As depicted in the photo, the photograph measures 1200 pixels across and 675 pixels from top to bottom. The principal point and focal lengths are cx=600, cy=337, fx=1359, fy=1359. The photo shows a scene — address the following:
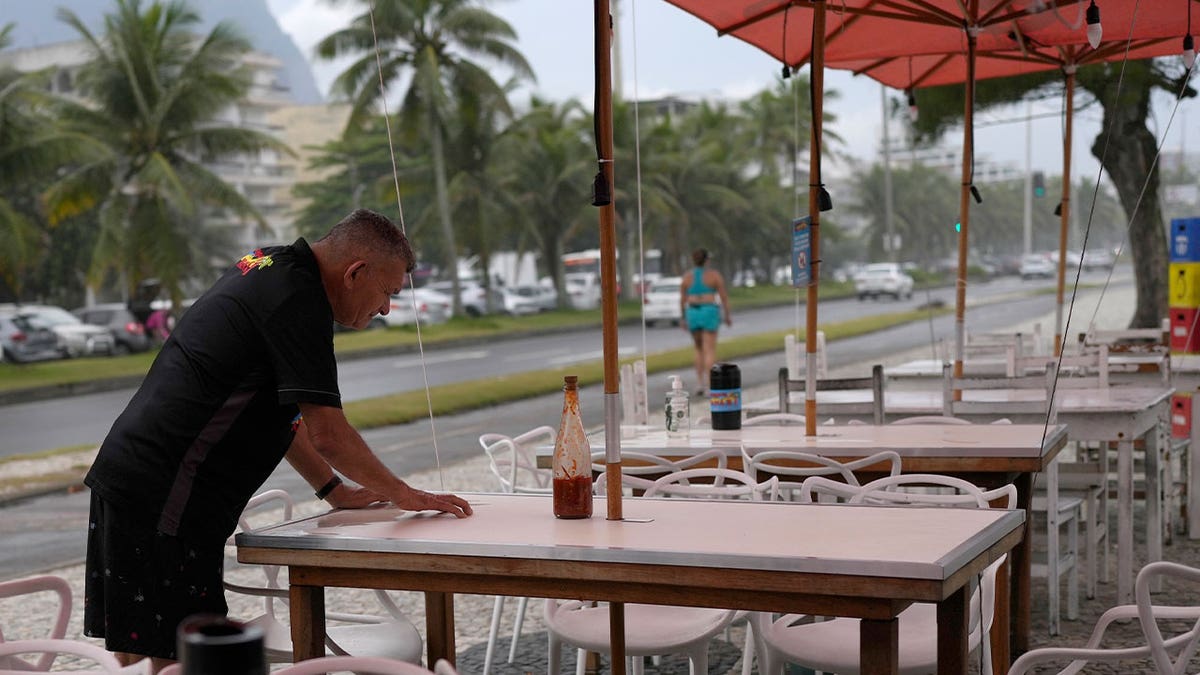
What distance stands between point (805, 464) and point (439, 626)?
1936 millimetres

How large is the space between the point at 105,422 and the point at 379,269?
53.2ft

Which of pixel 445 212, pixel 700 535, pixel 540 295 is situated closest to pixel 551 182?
pixel 540 295

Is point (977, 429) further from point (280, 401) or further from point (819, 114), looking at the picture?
point (280, 401)

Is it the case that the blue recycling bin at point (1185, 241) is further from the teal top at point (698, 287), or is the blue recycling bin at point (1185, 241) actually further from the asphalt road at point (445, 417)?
the teal top at point (698, 287)

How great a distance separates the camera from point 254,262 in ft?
10.9

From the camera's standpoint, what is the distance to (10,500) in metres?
11.2

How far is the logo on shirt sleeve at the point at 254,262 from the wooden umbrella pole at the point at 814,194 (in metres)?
2.76

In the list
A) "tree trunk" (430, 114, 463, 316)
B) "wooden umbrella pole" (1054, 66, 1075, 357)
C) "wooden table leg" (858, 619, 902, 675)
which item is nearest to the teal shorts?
"wooden umbrella pole" (1054, 66, 1075, 357)

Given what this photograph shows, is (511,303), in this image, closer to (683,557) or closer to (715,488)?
(715,488)

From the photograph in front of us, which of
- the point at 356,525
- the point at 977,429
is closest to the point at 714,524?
the point at 356,525

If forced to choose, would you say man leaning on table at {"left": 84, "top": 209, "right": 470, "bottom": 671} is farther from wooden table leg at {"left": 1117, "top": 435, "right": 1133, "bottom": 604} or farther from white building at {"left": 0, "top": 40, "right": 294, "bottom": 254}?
white building at {"left": 0, "top": 40, "right": 294, "bottom": 254}

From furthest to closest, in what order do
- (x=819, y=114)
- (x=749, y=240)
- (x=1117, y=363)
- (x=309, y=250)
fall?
(x=749, y=240) → (x=1117, y=363) → (x=819, y=114) → (x=309, y=250)

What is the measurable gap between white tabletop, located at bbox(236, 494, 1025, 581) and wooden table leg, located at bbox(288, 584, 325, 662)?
148 mm

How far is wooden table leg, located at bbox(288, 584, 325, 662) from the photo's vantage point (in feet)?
10.9
